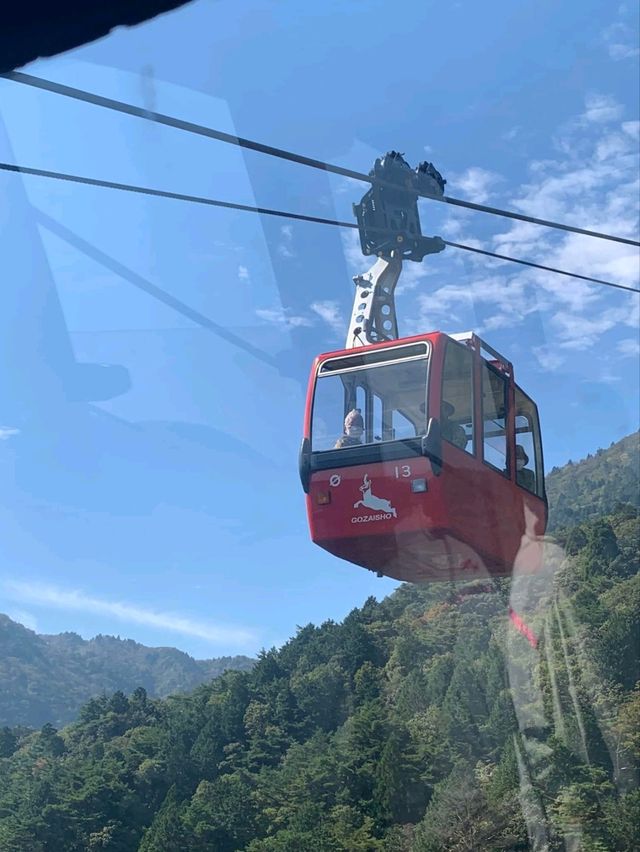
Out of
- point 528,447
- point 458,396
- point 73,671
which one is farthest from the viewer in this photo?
point 73,671

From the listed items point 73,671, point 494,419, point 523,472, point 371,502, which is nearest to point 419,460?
point 371,502

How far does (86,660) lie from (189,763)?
9068 cm

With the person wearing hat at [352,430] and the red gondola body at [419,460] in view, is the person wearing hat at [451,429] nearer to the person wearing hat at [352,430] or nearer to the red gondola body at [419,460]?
the red gondola body at [419,460]

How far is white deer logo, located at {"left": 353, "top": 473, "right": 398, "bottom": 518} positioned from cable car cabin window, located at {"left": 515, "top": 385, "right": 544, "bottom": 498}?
1.53 meters

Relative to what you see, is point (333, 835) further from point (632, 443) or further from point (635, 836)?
point (632, 443)

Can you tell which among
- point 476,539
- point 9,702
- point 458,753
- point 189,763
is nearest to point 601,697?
point 458,753

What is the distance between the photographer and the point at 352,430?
769 cm

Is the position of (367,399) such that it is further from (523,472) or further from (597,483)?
(597,483)

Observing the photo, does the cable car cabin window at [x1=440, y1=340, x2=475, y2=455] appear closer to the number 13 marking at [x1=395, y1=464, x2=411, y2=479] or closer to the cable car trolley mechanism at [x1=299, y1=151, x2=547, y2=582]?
the cable car trolley mechanism at [x1=299, y1=151, x2=547, y2=582]

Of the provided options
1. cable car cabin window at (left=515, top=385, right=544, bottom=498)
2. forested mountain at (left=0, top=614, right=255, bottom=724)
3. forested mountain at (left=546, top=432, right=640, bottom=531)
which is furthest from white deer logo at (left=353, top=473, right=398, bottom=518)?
forested mountain at (left=0, top=614, right=255, bottom=724)

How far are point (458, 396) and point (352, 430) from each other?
0.88m

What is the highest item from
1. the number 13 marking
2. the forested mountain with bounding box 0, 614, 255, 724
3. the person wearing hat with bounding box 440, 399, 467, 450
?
the forested mountain with bounding box 0, 614, 255, 724

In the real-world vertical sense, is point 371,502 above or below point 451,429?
below

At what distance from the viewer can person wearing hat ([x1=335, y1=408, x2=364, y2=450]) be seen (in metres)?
7.64
